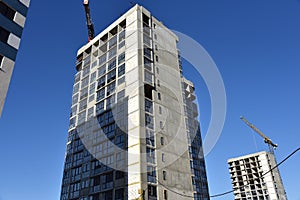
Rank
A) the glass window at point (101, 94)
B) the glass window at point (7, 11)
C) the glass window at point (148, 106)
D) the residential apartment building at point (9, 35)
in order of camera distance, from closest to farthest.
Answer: the residential apartment building at point (9, 35) < the glass window at point (7, 11) < the glass window at point (148, 106) < the glass window at point (101, 94)

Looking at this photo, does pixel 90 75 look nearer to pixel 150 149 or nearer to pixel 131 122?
pixel 131 122

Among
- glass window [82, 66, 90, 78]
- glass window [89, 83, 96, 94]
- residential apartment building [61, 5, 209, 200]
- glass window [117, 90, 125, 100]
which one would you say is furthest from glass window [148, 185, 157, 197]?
glass window [82, 66, 90, 78]

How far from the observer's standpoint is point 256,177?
113500 mm

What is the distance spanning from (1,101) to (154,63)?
34419mm

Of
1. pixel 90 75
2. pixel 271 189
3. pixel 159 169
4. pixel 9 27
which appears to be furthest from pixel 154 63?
pixel 271 189

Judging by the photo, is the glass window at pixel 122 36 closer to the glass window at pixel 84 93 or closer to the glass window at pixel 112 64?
the glass window at pixel 112 64

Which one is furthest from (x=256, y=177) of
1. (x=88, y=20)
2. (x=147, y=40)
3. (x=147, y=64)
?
(x=88, y=20)

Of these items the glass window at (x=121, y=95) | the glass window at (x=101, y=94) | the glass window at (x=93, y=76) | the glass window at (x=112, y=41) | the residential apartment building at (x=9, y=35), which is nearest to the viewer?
the residential apartment building at (x=9, y=35)

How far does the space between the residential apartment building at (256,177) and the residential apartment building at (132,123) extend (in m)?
56.5

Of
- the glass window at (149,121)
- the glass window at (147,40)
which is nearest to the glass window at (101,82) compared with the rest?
the glass window at (147,40)

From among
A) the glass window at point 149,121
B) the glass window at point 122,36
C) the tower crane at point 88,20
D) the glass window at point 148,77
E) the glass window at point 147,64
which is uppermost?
the tower crane at point 88,20

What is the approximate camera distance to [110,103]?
5444 centimetres

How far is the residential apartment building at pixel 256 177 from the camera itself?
353ft

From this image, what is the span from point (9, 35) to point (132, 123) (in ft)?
80.2
